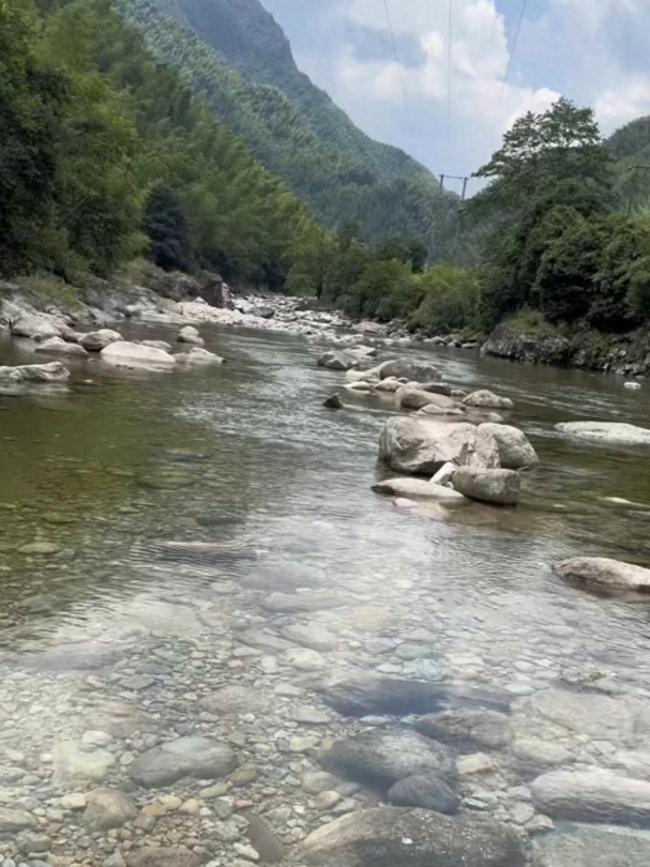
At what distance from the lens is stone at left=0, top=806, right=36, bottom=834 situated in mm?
2264

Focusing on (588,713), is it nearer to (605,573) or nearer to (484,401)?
(605,573)

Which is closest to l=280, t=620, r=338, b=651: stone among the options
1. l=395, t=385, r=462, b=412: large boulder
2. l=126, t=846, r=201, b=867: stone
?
l=126, t=846, r=201, b=867: stone

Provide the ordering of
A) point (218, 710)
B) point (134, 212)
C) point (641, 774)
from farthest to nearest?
point (134, 212), point (218, 710), point (641, 774)

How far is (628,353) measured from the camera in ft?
126

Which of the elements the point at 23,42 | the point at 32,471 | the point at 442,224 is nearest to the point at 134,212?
the point at 23,42

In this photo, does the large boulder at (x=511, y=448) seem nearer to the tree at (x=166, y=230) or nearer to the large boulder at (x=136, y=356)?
the large boulder at (x=136, y=356)

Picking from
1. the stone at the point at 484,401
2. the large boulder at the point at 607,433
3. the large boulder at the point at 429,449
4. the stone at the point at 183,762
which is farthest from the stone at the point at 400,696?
the stone at the point at 484,401

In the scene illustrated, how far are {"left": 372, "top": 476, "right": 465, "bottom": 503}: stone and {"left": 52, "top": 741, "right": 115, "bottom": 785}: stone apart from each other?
4.83 m

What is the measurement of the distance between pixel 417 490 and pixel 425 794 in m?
4.82

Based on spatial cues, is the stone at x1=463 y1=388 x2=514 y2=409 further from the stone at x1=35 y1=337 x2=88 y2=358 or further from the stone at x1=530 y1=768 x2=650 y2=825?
the stone at x1=530 y1=768 x2=650 y2=825

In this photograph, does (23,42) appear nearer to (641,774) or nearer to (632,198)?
(641,774)

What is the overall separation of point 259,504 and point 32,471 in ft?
5.94

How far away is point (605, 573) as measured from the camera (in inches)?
205

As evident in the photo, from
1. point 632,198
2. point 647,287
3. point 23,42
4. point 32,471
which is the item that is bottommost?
point 32,471
